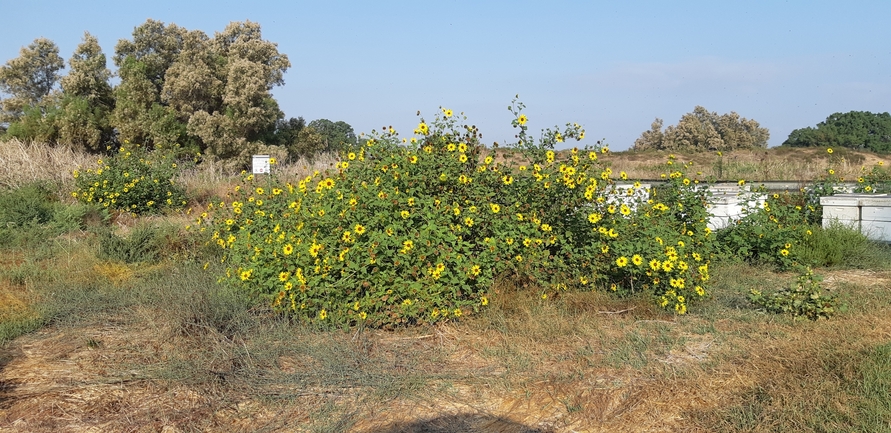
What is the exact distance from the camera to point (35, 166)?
12.6 metres

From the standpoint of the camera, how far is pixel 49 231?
9.00m

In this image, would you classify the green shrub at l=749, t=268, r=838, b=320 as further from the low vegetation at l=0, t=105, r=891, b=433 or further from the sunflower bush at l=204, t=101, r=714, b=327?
the sunflower bush at l=204, t=101, r=714, b=327

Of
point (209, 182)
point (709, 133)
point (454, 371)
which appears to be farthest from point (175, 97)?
point (709, 133)

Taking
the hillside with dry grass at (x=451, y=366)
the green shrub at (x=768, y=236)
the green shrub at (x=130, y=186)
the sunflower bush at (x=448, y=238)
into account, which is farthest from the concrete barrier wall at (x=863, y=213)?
the green shrub at (x=130, y=186)

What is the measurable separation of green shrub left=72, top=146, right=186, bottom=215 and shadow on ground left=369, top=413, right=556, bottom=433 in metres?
8.38

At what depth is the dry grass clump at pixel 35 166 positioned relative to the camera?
12086mm

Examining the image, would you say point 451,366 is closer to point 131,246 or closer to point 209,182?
point 131,246

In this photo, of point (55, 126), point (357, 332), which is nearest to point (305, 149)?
point (55, 126)

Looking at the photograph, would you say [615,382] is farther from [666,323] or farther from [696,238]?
[696,238]

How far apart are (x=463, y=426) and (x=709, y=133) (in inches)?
1631

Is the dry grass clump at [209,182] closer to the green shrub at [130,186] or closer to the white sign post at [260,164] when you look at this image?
the white sign post at [260,164]

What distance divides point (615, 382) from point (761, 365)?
77 cm

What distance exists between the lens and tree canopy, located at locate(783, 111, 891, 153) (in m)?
43.0

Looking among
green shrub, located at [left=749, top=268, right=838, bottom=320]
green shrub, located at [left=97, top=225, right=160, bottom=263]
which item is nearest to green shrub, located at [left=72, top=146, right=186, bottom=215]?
green shrub, located at [left=97, top=225, right=160, bottom=263]
